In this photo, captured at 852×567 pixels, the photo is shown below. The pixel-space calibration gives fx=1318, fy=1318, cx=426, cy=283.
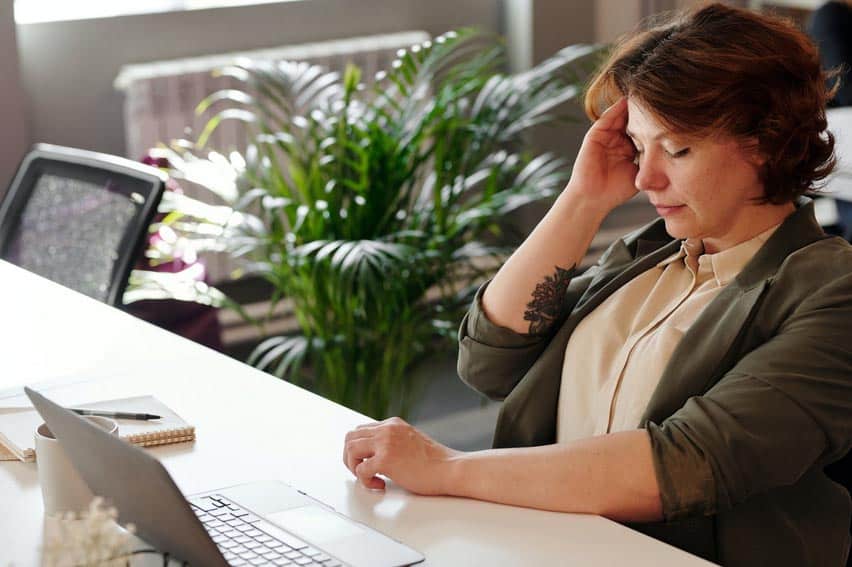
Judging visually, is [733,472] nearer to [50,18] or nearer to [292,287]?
[292,287]

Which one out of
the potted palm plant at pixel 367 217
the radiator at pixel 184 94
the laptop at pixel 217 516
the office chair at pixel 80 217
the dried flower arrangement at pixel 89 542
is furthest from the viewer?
the radiator at pixel 184 94

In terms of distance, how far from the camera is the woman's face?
1.61m

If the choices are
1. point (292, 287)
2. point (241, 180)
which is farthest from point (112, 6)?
point (292, 287)

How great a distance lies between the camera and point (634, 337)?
5.63ft

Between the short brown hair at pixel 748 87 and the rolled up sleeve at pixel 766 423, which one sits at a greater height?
the short brown hair at pixel 748 87

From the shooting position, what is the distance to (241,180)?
12.2ft

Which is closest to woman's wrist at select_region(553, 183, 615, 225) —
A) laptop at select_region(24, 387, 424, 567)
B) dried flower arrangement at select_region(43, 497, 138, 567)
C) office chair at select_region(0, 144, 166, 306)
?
laptop at select_region(24, 387, 424, 567)

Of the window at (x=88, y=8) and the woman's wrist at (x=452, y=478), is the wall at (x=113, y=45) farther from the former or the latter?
the woman's wrist at (x=452, y=478)

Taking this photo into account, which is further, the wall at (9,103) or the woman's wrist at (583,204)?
the wall at (9,103)

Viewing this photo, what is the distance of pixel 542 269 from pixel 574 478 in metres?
0.47

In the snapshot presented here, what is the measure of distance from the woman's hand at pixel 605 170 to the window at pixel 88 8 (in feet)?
8.07

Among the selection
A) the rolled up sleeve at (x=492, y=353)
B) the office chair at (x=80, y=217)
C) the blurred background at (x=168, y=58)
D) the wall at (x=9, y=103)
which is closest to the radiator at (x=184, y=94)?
the blurred background at (x=168, y=58)

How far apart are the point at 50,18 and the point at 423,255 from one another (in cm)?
152

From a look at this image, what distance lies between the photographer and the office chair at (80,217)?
2525 mm
